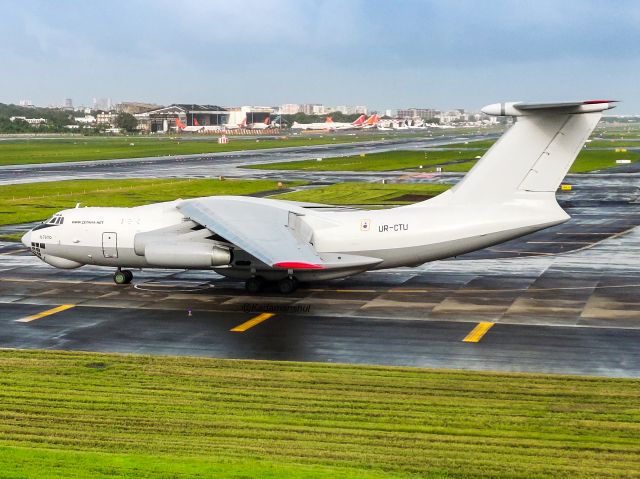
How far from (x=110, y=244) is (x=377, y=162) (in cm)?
7826

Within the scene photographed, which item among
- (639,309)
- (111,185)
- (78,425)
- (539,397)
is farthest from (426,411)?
(111,185)

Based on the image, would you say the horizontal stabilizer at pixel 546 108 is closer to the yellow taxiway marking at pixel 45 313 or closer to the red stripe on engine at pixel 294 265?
the red stripe on engine at pixel 294 265

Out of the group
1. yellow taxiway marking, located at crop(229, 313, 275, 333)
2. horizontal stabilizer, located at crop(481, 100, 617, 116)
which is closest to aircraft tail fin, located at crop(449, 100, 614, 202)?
horizontal stabilizer, located at crop(481, 100, 617, 116)

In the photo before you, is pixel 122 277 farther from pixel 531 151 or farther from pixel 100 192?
pixel 100 192

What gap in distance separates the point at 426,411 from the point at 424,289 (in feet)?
48.0

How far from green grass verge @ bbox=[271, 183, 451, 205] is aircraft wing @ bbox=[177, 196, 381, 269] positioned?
28.7m

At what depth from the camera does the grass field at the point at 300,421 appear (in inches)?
647

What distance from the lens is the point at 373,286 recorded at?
3503 centimetres

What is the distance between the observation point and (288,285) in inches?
1332

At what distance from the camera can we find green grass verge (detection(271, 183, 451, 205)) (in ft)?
212

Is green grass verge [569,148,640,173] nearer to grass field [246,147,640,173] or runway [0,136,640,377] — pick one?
grass field [246,147,640,173]

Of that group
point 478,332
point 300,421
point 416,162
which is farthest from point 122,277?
point 416,162

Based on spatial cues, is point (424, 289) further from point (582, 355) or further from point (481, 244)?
point (582, 355)

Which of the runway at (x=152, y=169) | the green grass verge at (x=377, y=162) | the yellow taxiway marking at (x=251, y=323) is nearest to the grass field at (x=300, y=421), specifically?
the yellow taxiway marking at (x=251, y=323)
